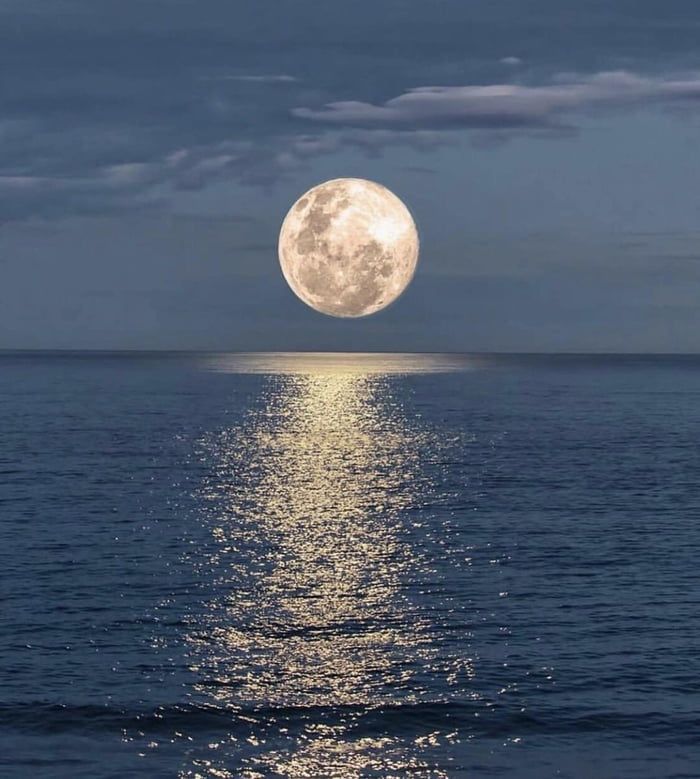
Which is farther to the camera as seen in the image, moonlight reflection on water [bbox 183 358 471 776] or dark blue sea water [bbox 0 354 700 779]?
moonlight reflection on water [bbox 183 358 471 776]

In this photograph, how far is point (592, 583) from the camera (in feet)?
166

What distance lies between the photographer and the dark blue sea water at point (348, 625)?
101 ft

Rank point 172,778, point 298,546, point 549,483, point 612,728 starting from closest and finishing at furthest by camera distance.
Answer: point 172,778, point 612,728, point 298,546, point 549,483

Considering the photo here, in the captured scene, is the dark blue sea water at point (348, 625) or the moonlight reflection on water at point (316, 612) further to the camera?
the moonlight reflection on water at point (316, 612)

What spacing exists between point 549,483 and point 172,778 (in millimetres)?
64928

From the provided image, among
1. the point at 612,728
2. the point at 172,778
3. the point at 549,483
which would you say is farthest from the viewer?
the point at 549,483

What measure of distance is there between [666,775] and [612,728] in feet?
11.0

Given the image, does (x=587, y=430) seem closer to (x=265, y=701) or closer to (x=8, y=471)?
(x=8, y=471)

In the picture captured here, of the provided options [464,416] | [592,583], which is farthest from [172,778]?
[464,416]

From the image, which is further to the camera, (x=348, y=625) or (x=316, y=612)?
(x=316, y=612)

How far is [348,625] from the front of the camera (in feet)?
141

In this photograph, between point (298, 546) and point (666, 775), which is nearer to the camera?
point (666, 775)

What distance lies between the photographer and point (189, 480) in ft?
299

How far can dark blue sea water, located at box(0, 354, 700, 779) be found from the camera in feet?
101
